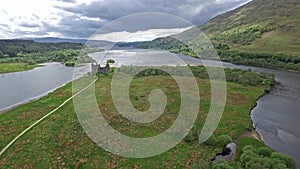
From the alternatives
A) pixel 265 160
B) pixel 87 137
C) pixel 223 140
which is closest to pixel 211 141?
pixel 223 140

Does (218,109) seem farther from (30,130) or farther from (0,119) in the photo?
(0,119)

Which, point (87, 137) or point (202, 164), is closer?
point (202, 164)

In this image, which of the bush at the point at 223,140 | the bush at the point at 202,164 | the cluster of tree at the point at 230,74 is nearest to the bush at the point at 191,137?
the bush at the point at 223,140

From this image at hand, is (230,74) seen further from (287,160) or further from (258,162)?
(258,162)

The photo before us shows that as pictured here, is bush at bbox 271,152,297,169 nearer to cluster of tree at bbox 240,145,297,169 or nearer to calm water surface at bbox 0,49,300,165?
cluster of tree at bbox 240,145,297,169

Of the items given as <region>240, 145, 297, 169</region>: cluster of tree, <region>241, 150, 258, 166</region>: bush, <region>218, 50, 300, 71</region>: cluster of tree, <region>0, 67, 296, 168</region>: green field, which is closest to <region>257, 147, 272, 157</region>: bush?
<region>240, 145, 297, 169</region>: cluster of tree

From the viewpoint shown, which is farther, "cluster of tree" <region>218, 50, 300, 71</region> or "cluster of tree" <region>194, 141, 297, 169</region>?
"cluster of tree" <region>218, 50, 300, 71</region>
